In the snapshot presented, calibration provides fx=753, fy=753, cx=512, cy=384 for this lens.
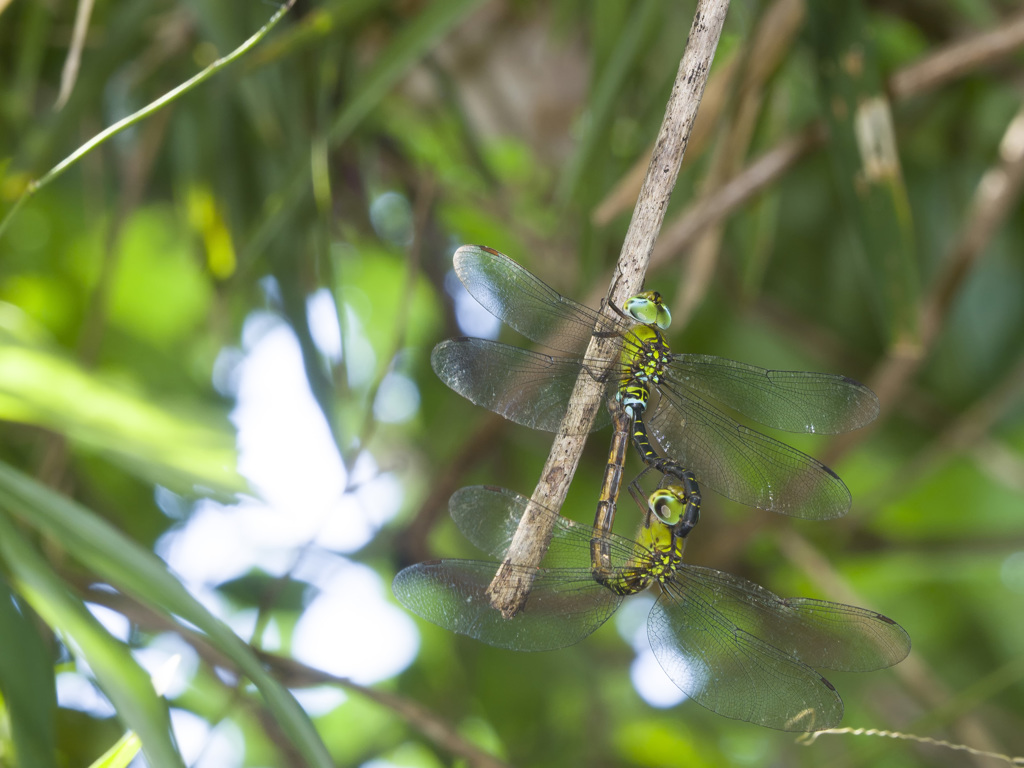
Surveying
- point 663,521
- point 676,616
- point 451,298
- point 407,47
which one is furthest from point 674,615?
point 451,298

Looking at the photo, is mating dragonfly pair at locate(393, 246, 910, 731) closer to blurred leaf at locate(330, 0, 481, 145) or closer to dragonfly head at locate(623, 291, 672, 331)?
dragonfly head at locate(623, 291, 672, 331)

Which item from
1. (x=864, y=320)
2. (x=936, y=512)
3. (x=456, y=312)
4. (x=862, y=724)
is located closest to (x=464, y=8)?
(x=456, y=312)

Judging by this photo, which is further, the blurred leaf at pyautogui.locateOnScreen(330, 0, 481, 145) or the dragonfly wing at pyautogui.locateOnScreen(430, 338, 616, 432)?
the blurred leaf at pyautogui.locateOnScreen(330, 0, 481, 145)

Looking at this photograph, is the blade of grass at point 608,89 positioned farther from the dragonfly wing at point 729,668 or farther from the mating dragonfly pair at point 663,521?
the dragonfly wing at point 729,668

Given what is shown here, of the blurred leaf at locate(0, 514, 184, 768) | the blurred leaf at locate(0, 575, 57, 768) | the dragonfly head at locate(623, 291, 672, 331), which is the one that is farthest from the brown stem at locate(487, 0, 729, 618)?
the blurred leaf at locate(0, 575, 57, 768)

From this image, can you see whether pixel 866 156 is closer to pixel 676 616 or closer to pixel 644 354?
pixel 644 354
